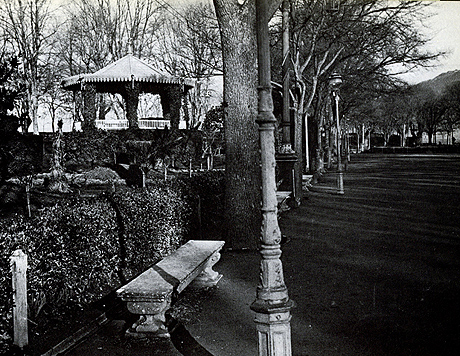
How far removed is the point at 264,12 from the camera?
4.57 metres

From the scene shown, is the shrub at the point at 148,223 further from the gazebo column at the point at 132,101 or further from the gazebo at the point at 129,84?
the gazebo column at the point at 132,101

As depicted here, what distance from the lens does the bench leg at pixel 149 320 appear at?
570cm

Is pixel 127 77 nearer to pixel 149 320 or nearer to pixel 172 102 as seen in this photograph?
pixel 172 102

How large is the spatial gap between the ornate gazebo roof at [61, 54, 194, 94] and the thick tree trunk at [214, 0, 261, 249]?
23129 mm

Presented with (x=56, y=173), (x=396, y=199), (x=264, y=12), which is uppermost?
(x=264, y=12)

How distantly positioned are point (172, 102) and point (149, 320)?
30.3m

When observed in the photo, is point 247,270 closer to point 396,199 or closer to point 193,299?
point 193,299

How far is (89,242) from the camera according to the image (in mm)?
6797

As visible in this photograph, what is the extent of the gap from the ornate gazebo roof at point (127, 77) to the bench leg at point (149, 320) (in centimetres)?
2794

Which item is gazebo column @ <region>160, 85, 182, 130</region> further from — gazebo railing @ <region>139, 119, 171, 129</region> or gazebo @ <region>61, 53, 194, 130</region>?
gazebo railing @ <region>139, 119, 171, 129</region>

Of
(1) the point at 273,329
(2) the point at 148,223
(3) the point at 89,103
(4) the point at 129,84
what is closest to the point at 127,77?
(4) the point at 129,84

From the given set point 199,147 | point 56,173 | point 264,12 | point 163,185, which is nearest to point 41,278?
point 264,12

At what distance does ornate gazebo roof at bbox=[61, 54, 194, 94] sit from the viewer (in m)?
32.8

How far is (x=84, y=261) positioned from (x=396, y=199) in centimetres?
1382
